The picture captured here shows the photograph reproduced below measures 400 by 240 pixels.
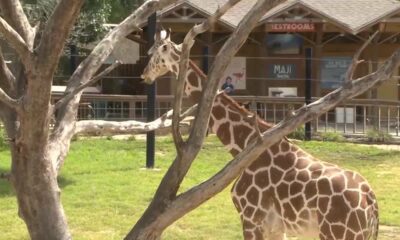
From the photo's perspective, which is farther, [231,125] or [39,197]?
[231,125]

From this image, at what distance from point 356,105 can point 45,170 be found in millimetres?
14880

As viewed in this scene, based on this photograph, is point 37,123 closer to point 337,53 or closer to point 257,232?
point 257,232

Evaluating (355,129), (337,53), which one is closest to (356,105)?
(355,129)

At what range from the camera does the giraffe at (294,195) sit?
5340 mm

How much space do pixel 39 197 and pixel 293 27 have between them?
1743 centimetres

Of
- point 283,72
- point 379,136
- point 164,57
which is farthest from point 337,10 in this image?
point 164,57

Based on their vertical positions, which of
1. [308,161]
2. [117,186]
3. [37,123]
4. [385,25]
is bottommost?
[117,186]

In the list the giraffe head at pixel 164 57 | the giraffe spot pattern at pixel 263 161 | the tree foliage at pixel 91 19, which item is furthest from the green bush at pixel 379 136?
the giraffe spot pattern at pixel 263 161

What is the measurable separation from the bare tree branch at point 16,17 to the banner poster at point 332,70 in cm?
1743

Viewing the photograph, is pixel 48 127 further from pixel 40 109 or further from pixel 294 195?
pixel 294 195

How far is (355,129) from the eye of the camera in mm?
17062

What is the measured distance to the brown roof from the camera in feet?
63.4

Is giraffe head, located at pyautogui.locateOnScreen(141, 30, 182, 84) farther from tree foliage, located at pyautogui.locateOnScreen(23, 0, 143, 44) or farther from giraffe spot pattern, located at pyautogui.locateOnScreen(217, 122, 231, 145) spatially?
tree foliage, located at pyautogui.locateOnScreen(23, 0, 143, 44)

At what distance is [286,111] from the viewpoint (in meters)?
17.1
